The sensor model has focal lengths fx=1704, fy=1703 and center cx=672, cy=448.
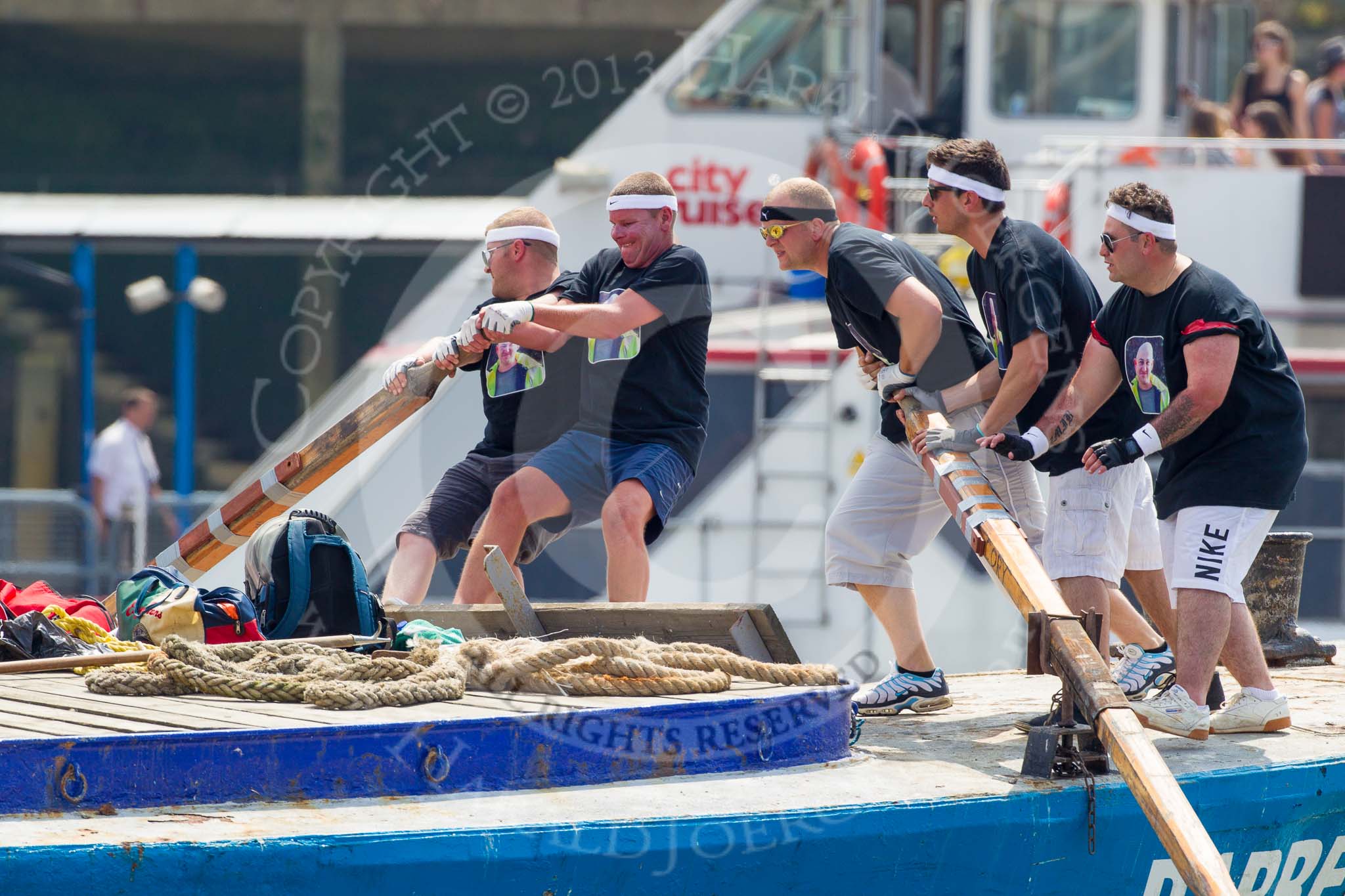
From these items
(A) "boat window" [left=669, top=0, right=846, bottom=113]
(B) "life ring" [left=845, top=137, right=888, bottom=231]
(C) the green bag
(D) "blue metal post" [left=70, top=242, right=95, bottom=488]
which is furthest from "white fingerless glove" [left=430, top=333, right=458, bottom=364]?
(D) "blue metal post" [left=70, top=242, right=95, bottom=488]

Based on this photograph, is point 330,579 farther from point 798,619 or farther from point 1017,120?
point 1017,120

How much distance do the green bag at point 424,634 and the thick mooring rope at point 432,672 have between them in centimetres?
29

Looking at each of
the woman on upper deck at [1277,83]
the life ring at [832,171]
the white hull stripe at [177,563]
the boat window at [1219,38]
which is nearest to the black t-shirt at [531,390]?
the white hull stripe at [177,563]

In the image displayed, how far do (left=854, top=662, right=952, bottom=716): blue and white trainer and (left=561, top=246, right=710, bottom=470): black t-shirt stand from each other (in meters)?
0.99

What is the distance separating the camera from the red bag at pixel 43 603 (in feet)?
15.2

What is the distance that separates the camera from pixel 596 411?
5531 millimetres

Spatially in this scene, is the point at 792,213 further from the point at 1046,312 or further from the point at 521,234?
→ the point at 521,234

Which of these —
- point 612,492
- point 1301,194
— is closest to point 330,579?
point 612,492

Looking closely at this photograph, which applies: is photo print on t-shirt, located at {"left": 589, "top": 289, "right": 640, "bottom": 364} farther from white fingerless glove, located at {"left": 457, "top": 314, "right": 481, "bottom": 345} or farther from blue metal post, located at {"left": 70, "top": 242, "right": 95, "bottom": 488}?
blue metal post, located at {"left": 70, "top": 242, "right": 95, "bottom": 488}

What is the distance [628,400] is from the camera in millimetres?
5480

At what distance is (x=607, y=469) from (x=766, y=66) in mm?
6429

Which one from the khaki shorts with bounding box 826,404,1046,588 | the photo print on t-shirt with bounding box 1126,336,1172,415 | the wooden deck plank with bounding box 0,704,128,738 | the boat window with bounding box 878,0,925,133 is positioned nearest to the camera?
the wooden deck plank with bounding box 0,704,128,738

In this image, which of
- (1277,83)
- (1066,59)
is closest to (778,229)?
(1066,59)

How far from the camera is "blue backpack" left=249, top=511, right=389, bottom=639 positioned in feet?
14.5
